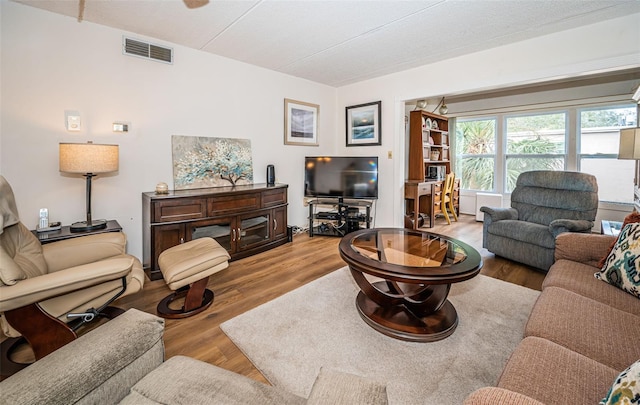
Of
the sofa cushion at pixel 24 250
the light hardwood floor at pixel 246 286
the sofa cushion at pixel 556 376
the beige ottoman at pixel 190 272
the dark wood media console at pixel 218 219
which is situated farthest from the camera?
the dark wood media console at pixel 218 219

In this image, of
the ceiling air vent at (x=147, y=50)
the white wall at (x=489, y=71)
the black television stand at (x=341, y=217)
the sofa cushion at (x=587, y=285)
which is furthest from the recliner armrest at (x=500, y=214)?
the ceiling air vent at (x=147, y=50)

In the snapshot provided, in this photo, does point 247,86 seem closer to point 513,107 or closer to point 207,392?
point 207,392

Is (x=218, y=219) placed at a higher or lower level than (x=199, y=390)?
higher

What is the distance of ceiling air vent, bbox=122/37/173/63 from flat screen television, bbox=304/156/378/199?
2.28 metres

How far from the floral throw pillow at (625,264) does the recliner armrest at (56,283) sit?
113 inches

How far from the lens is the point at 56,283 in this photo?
53.9 inches

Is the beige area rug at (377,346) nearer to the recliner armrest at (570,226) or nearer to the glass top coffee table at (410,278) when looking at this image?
the glass top coffee table at (410,278)

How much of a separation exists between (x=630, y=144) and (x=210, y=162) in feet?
14.6

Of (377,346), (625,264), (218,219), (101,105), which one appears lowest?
(377,346)

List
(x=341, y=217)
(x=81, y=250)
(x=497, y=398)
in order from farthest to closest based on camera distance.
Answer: (x=341, y=217) → (x=81, y=250) → (x=497, y=398)

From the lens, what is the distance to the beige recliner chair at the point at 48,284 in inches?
52.8

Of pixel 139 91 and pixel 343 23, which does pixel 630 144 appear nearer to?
pixel 343 23

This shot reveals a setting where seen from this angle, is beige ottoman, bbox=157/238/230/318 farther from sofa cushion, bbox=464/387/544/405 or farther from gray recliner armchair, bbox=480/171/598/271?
gray recliner armchair, bbox=480/171/598/271

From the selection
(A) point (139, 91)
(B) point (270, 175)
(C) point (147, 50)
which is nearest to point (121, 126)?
(A) point (139, 91)
